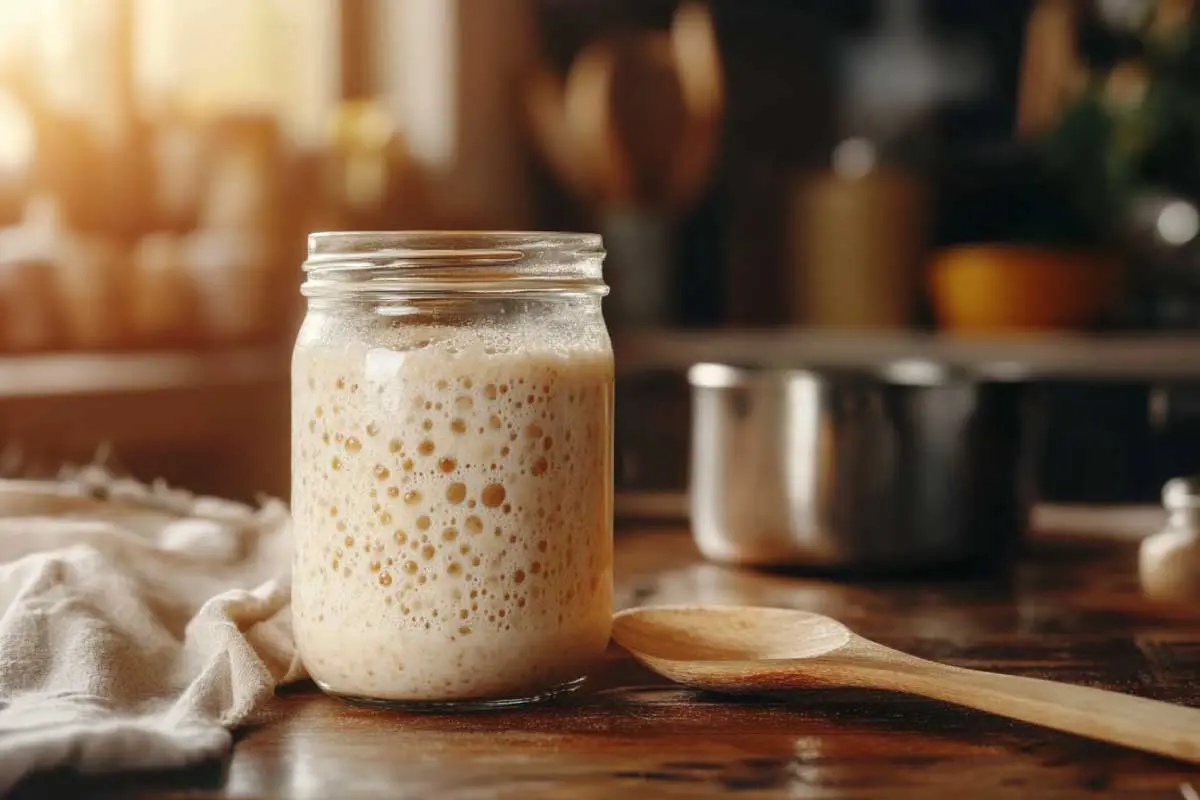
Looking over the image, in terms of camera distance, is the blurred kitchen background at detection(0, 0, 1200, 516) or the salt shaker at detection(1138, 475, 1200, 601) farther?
the blurred kitchen background at detection(0, 0, 1200, 516)

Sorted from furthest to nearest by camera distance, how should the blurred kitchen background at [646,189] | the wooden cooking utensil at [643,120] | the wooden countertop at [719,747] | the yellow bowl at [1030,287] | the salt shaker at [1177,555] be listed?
the wooden cooking utensil at [643,120]
the yellow bowl at [1030,287]
the blurred kitchen background at [646,189]
the salt shaker at [1177,555]
the wooden countertop at [719,747]

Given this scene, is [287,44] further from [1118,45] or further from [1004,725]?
[1004,725]

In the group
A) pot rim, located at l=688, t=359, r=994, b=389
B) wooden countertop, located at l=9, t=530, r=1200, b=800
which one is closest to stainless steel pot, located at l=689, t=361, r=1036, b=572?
pot rim, located at l=688, t=359, r=994, b=389

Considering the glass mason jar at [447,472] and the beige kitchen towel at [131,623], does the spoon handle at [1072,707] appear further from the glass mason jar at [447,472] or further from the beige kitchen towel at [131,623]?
the beige kitchen towel at [131,623]

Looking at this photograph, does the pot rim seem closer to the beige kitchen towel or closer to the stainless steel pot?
the stainless steel pot

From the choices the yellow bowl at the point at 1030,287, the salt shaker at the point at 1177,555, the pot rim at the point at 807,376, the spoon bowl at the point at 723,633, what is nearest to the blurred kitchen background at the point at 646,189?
the yellow bowl at the point at 1030,287

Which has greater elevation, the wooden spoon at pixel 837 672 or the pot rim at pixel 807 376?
the pot rim at pixel 807 376

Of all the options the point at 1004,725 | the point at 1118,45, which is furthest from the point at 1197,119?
the point at 1004,725

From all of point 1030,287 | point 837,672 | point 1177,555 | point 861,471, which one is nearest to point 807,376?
point 861,471
